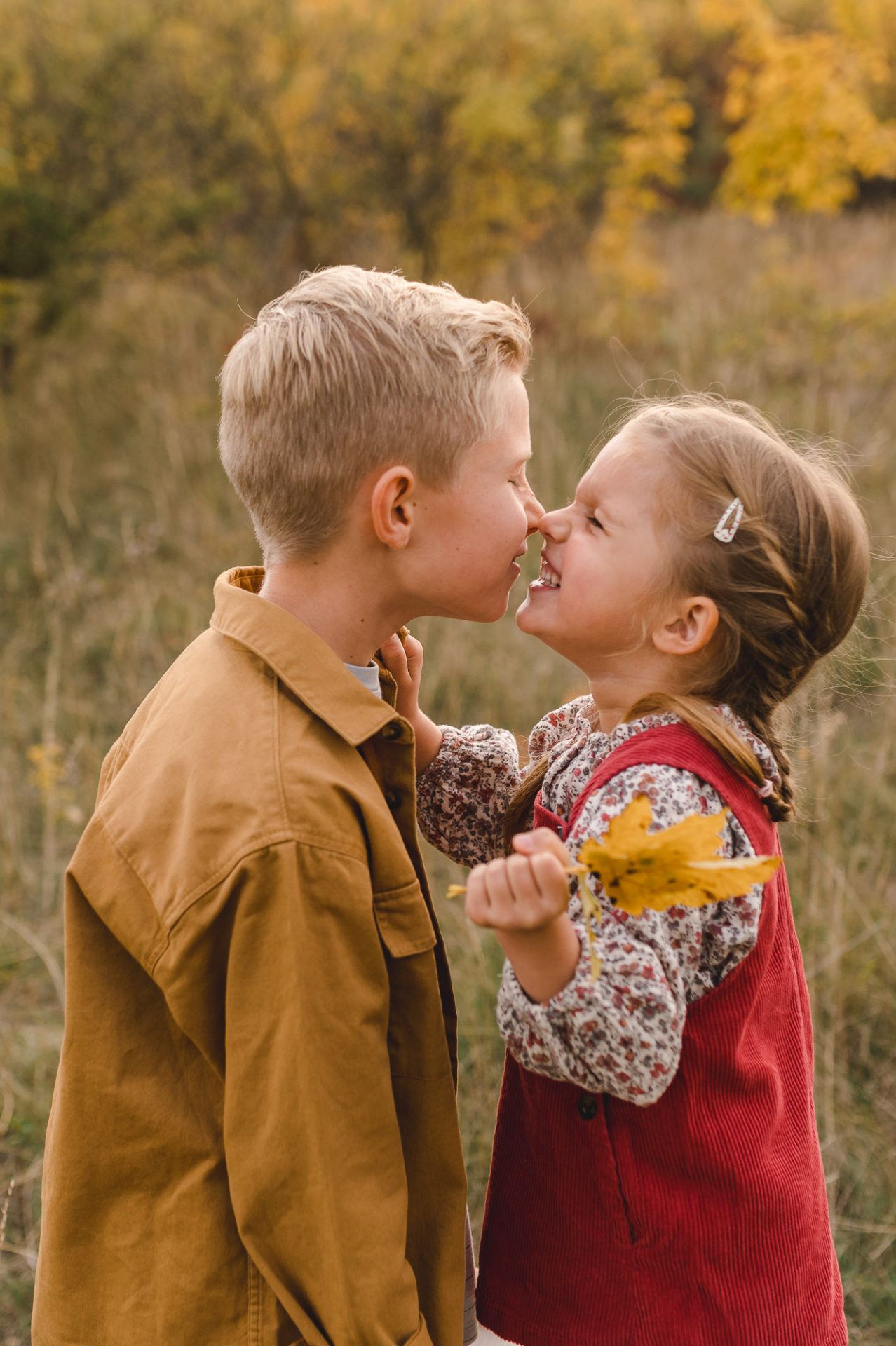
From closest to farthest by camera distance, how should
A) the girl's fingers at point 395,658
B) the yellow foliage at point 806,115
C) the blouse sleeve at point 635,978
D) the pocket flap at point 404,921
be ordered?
the blouse sleeve at point 635,978, the pocket flap at point 404,921, the girl's fingers at point 395,658, the yellow foliage at point 806,115

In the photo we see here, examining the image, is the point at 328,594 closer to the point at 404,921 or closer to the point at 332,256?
the point at 404,921

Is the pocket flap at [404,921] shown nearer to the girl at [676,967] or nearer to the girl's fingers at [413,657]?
the girl at [676,967]

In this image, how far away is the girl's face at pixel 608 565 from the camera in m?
1.66

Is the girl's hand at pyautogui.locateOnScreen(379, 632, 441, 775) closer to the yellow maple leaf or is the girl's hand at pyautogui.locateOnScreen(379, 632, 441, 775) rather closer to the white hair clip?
the white hair clip

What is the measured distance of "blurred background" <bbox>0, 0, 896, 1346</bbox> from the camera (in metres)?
5.25

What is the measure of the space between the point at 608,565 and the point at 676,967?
613 millimetres

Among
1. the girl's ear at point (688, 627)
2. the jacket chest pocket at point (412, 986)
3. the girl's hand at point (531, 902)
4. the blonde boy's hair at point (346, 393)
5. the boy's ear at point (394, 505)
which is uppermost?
the blonde boy's hair at point (346, 393)

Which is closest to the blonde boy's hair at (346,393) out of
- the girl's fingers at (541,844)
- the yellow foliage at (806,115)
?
the girl's fingers at (541,844)

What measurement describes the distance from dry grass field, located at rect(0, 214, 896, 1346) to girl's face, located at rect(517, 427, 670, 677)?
447 mm

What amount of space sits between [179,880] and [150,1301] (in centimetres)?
57

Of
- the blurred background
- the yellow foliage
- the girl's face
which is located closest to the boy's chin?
the girl's face

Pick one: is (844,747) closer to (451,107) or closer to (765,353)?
(765,353)

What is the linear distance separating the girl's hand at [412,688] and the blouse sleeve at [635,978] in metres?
0.54

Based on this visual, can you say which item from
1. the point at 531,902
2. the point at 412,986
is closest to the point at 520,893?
the point at 531,902
